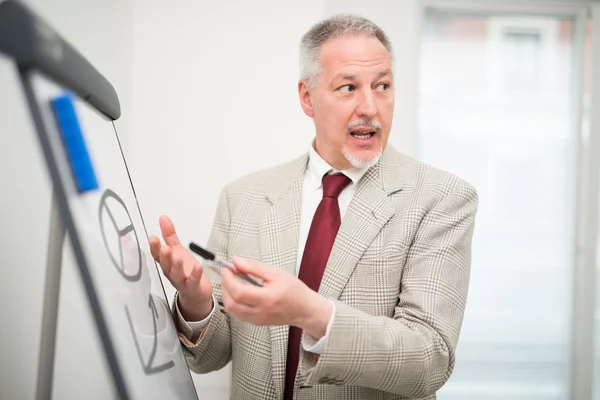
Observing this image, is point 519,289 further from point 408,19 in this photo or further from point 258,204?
point 258,204

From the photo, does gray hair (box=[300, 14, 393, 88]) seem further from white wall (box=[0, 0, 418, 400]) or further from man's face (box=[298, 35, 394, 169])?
white wall (box=[0, 0, 418, 400])

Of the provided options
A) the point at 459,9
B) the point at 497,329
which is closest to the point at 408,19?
the point at 459,9

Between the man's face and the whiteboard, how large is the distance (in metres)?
0.56

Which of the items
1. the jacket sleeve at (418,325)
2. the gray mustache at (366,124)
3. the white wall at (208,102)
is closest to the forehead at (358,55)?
the gray mustache at (366,124)

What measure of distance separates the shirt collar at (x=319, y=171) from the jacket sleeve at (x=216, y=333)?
245 mm

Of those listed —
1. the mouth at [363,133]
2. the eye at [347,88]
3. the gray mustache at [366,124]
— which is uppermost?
the eye at [347,88]

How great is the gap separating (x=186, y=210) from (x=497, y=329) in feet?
5.34

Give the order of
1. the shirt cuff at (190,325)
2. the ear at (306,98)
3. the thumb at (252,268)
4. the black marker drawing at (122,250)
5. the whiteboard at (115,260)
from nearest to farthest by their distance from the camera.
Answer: the whiteboard at (115,260)
the black marker drawing at (122,250)
the thumb at (252,268)
the shirt cuff at (190,325)
the ear at (306,98)

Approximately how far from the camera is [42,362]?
2.09ft

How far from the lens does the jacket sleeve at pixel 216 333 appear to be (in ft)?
3.68

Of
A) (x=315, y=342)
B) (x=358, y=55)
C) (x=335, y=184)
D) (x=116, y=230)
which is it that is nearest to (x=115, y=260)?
(x=116, y=230)

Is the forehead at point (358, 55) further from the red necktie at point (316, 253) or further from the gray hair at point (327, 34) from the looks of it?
the red necktie at point (316, 253)

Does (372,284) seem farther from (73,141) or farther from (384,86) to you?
(73,141)

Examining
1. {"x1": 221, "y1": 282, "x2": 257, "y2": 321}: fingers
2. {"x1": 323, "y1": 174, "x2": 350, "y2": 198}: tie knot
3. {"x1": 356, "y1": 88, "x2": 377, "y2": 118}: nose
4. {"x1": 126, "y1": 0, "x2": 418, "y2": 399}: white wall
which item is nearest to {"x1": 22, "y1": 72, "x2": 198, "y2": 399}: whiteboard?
{"x1": 221, "y1": 282, "x2": 257, "y2": 321}: fingers
